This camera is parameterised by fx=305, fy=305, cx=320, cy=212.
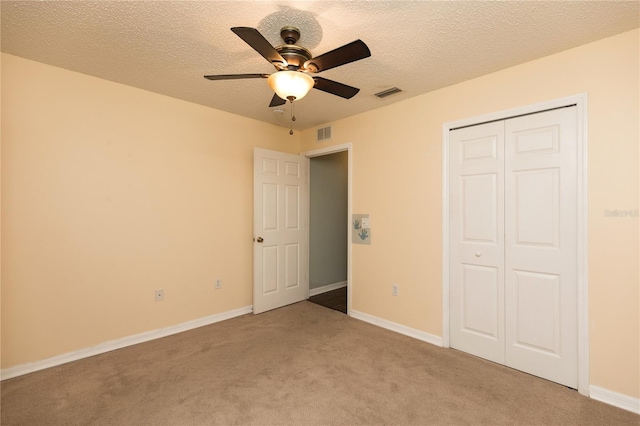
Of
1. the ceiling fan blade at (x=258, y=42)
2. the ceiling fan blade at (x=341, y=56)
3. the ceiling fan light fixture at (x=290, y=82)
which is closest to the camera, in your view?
the ceiling fan blade at (x=258, y=42)

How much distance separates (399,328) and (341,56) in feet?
9.13

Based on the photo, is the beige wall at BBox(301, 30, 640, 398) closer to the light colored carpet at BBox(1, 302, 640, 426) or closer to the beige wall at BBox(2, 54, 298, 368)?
the light colored carpet at BBox(1, 302, 640, 426)

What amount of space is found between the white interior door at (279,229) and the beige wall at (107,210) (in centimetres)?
23

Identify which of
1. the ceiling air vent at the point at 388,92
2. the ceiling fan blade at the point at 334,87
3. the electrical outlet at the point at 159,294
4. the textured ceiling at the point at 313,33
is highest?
the textured ceiling at the point at 313,33

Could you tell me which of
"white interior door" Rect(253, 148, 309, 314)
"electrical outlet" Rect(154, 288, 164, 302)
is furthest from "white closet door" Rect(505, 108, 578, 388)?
"electrical outlet" Rect(154, 288, 164, 302)

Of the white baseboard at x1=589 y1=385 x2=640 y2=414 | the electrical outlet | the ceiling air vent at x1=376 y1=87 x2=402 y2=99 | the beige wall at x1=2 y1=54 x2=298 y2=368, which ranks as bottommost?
the white baseboard at x1=589 y1=385 x2=640 y2=414

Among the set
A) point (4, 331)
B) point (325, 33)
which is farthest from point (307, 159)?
point (4, 331)

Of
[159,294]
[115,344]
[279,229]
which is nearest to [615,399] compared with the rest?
[279,229]

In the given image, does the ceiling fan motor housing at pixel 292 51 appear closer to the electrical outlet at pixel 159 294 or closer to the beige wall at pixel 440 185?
the beige wall at pixel 440 185

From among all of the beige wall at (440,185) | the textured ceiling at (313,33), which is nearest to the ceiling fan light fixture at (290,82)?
the textured ceiling at (313,33)

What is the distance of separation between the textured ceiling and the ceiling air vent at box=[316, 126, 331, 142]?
1.29 m

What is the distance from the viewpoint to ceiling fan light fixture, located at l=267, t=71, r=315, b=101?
182 cm

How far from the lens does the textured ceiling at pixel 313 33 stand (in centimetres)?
184

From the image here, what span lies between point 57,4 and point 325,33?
1632 millimetres
